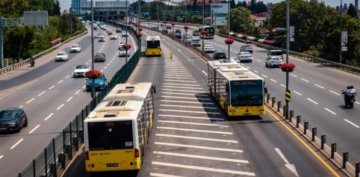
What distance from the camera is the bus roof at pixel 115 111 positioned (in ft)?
76.4

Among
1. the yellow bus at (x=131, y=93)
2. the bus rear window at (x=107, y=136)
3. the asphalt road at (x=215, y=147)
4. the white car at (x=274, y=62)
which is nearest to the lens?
the bus rear window at (x=107, y=136)

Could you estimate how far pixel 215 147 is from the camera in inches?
1150

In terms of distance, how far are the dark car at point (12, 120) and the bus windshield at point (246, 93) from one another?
12.8 meters

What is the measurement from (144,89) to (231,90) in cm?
684

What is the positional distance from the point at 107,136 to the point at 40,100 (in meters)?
28.8

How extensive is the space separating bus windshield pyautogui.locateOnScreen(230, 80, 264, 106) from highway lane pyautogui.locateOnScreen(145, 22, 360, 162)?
3.49 metres

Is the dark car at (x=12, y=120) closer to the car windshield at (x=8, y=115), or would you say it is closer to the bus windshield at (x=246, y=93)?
the car windshield at (x=8, y=115)

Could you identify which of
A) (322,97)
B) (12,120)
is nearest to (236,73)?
(322,97)

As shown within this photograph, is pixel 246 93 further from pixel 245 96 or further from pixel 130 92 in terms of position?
pixel 130 92

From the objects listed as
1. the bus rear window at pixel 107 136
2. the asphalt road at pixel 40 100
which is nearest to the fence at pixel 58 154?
the bus rear window at pixel 107 136

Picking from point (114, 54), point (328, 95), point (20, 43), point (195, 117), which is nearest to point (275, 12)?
point (114, 54)

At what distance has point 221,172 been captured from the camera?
960 inches

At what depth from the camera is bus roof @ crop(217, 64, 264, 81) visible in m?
37.0

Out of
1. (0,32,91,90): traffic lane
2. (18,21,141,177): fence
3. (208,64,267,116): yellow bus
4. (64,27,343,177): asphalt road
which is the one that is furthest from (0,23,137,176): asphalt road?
(208,64,267,116): yellow bus
